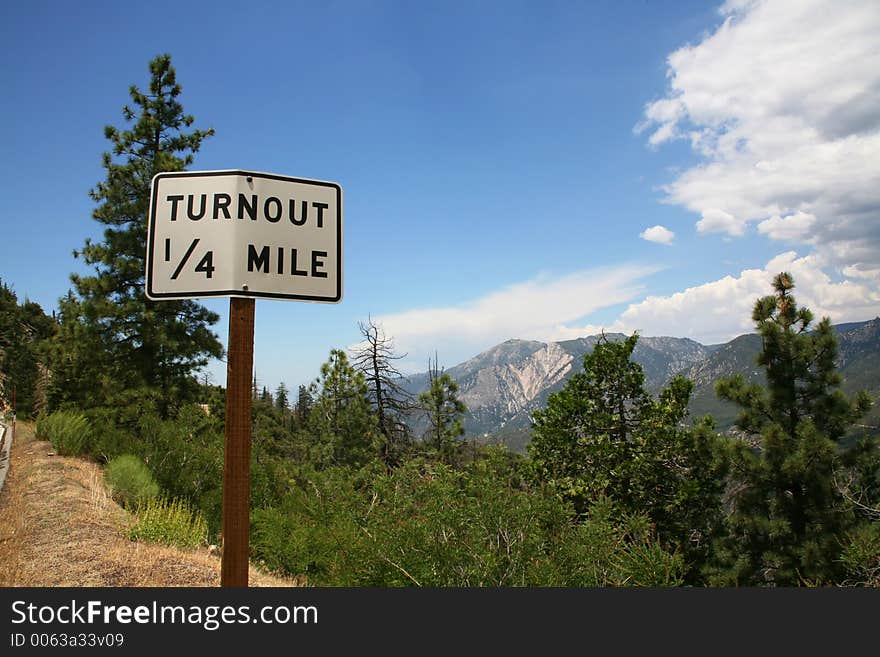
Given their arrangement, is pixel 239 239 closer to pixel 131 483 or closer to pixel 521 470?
pixel 131 483

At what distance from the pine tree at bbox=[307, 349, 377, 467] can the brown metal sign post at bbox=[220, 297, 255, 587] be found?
19636 mm

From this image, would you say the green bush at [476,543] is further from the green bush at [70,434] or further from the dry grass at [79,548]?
the green bush at [70,434]

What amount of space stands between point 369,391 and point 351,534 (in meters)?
17.9

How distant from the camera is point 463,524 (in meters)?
4.71

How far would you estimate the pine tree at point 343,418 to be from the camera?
23047 millimetres

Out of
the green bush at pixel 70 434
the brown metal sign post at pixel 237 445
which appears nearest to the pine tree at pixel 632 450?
the green bush at pixel 70 434

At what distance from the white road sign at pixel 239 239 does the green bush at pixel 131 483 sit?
25.0 ft

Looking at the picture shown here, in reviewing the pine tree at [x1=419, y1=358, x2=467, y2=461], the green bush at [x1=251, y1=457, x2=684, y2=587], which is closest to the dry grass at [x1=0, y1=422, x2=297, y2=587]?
the green bush at [x1=251, y1=457, x2=684, y2=587]

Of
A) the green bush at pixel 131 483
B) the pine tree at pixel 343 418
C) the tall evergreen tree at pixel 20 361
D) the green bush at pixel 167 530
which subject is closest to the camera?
the green bush at pixel 167 530

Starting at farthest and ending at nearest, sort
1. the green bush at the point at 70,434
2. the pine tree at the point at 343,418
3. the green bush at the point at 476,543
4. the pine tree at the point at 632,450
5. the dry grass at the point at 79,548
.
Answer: the pine tree at the point at 343,418, the pine tree at the point at 632,450, the green bush at the point at 70,434, the dry grass at the point at 79,548, the green bush at the point at 476,543

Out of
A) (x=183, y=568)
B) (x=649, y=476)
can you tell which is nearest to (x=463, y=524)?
(x=183, y=568)

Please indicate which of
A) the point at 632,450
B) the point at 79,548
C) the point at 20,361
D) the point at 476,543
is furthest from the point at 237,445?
the point at 20,361

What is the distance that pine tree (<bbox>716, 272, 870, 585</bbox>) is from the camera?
13023 mm

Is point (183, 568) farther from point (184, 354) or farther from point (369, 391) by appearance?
point (369, 391)
